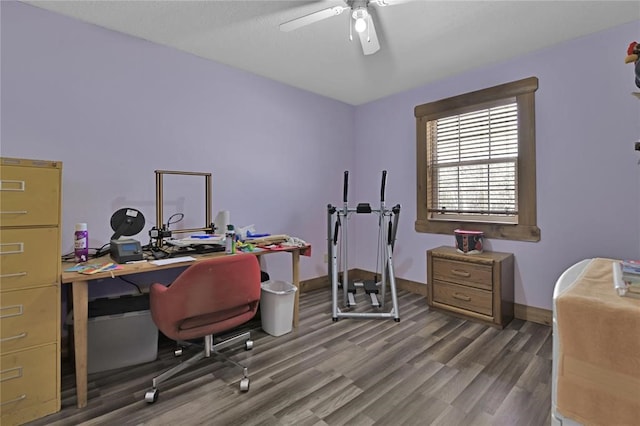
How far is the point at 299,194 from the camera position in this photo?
376cm

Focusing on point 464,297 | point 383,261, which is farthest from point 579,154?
point 383,261

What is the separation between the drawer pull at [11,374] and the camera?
1505 mm

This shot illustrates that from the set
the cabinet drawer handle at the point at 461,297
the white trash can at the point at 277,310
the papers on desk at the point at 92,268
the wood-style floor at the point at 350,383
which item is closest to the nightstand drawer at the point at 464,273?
the cabinet drawer handle at the point at 461,297

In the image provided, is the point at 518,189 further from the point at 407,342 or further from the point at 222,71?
the point at 222,71

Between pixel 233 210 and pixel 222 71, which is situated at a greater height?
pixel 222 71

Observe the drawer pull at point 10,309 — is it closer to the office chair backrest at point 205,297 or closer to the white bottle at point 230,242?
the office chair backrest at point 205,297

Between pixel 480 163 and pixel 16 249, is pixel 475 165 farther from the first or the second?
pixel 16 249

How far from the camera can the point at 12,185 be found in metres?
1.51

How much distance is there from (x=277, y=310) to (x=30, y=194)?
177 cm

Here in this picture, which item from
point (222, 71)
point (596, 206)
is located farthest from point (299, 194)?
point (596, 206)

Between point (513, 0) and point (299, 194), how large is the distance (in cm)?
262

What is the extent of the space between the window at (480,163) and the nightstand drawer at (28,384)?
345 cm

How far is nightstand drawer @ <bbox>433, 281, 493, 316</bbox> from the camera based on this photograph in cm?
277

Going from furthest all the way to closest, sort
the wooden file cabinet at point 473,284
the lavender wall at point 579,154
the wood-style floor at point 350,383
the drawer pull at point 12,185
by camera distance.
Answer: the wooden file cabinet at point 473,284 < the lavender wall at point 579,154 < the wood-style floor at point 350,383 < the drawer pull at point 12,185
